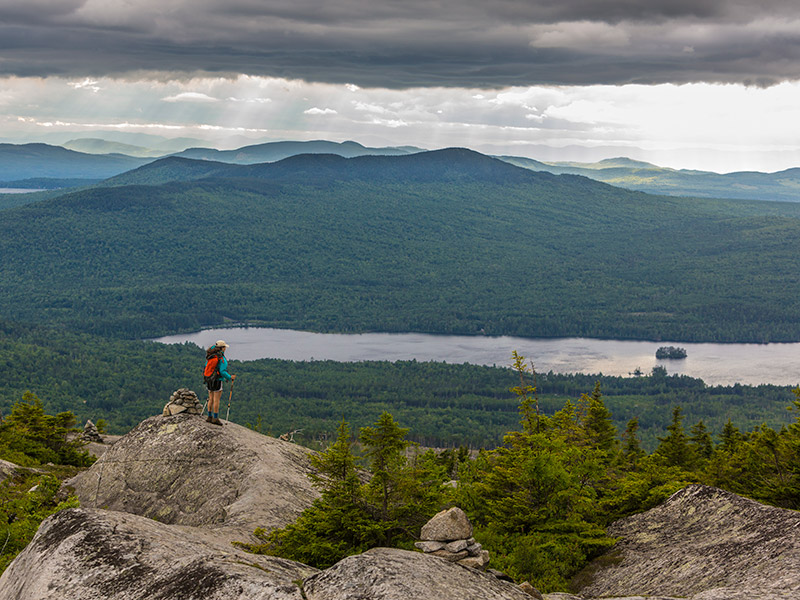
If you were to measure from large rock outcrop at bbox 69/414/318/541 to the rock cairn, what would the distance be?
9885 millimetres

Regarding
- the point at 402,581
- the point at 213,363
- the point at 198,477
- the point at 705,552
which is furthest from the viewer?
the point at 198,477

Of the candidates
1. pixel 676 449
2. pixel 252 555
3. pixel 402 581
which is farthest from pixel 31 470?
pixel 676 449

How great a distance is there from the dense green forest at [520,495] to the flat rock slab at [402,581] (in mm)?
5688

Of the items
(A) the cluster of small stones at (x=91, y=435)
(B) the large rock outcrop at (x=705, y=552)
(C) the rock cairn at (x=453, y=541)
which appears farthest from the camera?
(A) the cluster of small stones at (x=91, y=435)

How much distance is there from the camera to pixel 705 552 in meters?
29.5

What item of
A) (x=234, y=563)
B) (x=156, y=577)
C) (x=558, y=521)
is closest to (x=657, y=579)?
(x=558, y=521)

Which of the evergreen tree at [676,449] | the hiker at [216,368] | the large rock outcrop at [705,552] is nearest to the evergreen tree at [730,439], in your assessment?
the evergreen tree at [676,449]

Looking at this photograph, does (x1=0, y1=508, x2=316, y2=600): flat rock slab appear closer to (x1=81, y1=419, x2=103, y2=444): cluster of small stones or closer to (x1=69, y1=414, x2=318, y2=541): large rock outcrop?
(x1=69, y1=414, x2=318, y2=541): large rock outcrop

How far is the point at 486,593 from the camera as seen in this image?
22.7m

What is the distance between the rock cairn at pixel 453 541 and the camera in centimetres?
2500

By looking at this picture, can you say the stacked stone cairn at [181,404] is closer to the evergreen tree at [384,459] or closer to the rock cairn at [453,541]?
the evergreen tree at [384,459]

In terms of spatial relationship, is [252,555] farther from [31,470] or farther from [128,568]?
[31,470]

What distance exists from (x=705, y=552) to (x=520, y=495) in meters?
10.3

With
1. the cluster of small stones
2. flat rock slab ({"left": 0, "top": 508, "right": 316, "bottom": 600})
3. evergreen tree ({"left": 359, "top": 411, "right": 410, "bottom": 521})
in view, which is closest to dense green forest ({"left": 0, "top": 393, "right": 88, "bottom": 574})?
the cluster of small stones
